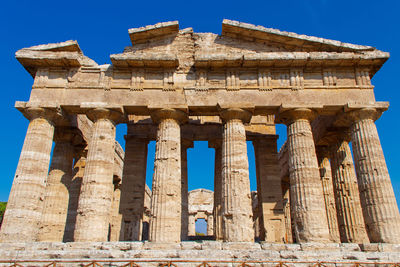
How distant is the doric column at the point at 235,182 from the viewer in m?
13.7

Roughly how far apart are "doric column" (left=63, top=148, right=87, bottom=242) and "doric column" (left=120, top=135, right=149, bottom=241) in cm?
299

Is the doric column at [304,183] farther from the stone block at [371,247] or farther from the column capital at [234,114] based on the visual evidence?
the column capital at [234,114]

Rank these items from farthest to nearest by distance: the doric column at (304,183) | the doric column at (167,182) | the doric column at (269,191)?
the doric column at (269,191)
the doric column at (167,182)
the doric column at (304,183)

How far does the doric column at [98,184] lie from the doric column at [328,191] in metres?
11.7

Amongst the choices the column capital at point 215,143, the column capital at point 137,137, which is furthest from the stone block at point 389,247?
the column capital at point 137,137

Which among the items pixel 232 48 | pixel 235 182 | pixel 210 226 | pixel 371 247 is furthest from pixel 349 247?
pixel 210 226

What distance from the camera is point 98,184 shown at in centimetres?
1462

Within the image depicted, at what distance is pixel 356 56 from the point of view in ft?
52.1

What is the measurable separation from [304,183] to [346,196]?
4599 millimetres

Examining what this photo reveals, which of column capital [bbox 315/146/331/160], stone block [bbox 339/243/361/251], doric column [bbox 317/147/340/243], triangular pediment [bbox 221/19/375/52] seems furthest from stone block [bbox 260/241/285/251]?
triangular pediment [bbox 221/19/375/52]

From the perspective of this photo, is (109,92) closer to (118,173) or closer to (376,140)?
(118,173)

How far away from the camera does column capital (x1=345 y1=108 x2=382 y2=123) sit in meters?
15.4

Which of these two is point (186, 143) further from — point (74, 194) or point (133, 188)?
point (74, 194)

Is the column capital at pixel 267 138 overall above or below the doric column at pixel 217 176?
above
